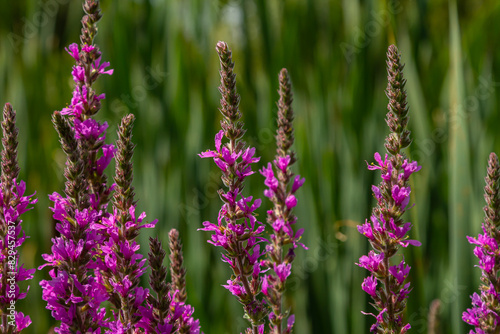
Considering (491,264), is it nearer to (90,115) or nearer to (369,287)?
(369,287)

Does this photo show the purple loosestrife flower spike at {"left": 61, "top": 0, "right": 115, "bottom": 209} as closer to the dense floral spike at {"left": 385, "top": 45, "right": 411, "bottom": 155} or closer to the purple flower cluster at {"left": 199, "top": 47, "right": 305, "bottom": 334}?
the purple flower cluster at {"left": 199, "top": 47, "right": 305, "bottom": 334}

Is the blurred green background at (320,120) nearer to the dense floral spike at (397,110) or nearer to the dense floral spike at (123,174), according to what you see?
the dense floral spike at (397,110)

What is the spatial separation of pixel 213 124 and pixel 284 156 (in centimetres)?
155

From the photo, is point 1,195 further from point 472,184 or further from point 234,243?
point 472,184

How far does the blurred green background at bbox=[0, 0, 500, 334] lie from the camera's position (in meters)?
2.05

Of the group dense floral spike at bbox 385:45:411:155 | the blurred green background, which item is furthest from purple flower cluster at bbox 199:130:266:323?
the blurred green background

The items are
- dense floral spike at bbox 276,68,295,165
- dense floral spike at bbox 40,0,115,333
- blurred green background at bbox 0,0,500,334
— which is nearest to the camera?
dense floral spike at bbox 40,0,115,333

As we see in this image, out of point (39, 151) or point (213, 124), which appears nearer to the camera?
point (213, 124)

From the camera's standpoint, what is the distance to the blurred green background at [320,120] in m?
2.05

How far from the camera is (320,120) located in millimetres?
2148

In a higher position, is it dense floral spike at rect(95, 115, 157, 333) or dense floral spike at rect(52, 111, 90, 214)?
dense floral spike at rect(52, 111, 90, 214)

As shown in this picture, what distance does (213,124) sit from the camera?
93.8 inches

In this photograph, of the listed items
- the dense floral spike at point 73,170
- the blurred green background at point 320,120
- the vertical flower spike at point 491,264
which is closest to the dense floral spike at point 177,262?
the dense floral spike at point 73,170

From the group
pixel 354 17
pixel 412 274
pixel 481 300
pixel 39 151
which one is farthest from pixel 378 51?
pixel 39 151
